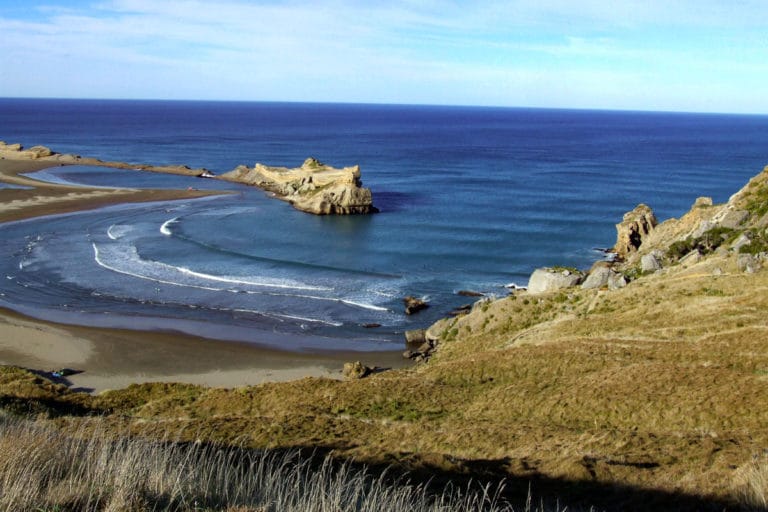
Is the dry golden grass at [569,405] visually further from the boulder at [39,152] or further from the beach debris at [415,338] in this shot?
the boulder at [39,152]

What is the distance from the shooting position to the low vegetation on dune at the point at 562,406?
13.6 m

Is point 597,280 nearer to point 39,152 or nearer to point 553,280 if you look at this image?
point 553,280

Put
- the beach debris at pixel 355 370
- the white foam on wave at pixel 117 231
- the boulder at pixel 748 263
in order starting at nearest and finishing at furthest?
1. the boulder at pixel 748 263
2. the beach debris at pixel 355 370
3. the white foam on wave at pixel 117 231

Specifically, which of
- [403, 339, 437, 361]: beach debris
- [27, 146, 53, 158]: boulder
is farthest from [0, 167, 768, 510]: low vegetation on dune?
[27, 146, 53, 158]: boulder

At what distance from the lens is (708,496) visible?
11523 millimetres

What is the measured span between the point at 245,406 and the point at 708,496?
1679 cm

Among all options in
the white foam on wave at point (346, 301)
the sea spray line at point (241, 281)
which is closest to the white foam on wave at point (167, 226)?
the sea spray line at point (241, 281)

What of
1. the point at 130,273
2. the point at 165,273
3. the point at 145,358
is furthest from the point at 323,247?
the point at 145,358

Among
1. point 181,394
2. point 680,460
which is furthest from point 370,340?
point 680,460

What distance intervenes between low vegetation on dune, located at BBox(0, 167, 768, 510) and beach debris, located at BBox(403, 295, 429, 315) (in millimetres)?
10916

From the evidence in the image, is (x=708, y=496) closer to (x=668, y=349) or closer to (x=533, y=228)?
(x=668, y=349)

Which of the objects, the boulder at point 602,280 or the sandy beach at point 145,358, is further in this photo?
the boulder at point 602,280

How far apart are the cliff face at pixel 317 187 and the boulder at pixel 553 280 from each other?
1714 inches

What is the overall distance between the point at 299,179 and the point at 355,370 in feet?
211
